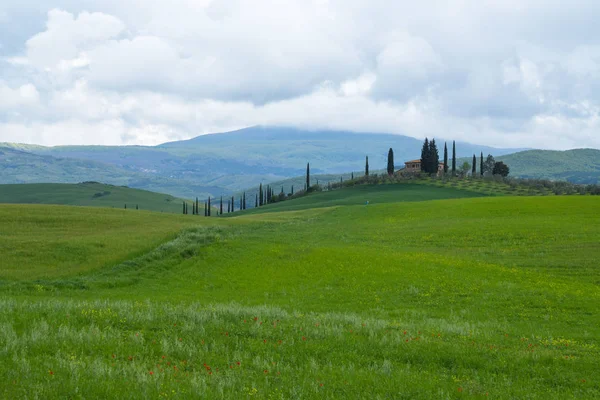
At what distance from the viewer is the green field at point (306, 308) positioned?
35.2 ft

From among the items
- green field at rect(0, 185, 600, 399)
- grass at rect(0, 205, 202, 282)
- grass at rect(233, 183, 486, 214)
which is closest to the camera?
green field at rect(0, 185, 600, 399)

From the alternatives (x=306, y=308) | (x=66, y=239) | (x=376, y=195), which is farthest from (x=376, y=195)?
(x=306, y=308)

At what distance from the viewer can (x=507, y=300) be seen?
2692cm

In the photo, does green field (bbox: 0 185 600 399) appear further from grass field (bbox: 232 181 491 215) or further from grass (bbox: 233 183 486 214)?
grass field (bbox: 232 181 491 215)

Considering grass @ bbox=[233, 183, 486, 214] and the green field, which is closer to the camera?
the green field

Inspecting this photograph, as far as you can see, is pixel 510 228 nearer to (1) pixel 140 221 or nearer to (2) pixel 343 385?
(1) pixel 140 221

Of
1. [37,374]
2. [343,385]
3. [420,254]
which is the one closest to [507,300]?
[420,254]

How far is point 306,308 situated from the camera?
2478 cm

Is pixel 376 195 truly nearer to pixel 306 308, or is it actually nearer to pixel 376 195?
pixel 376 195

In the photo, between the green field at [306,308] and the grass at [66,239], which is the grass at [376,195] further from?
the grass at [66,239]

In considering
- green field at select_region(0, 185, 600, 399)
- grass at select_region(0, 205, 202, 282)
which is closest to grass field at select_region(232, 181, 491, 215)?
green field at select_region(0, 185, 600, 399)

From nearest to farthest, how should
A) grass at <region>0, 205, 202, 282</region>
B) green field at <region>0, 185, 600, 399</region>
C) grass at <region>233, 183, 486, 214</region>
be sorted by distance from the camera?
1. green field at <region>0, 185, 600, 399</region>
2. grass at <region>0, 205, 202, 282</region>
3. grass at <region>233, 183, 486, 214</region>

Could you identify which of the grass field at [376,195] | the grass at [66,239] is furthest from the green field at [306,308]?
the grass field at [376,195]

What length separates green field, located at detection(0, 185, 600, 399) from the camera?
10734 mm
